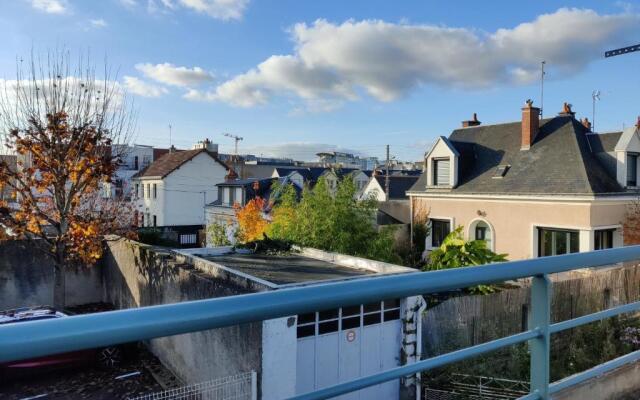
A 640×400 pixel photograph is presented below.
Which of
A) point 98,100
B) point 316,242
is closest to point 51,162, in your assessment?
point 98,100

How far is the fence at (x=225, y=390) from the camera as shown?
27.0 feet

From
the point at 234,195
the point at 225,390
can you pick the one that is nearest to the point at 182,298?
the point at 225,390

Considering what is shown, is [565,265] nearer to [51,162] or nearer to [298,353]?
[298,353]

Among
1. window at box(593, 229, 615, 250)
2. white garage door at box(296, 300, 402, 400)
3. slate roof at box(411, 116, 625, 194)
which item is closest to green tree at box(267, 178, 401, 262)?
slate roof at box(411, 116, 625, 194)

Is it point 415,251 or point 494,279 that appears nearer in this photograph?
point 494,279

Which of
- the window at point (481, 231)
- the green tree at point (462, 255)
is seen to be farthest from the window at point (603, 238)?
the green tree at point (462, 255)

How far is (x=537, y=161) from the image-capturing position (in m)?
19.4

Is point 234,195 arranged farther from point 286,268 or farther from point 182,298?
point 182,298

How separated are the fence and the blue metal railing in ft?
23.4

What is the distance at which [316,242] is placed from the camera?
16469 mm

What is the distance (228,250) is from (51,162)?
5.86m

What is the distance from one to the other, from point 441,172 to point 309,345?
50.2ft

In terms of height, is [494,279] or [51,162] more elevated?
[51,162]

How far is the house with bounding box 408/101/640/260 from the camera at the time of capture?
17.2m
